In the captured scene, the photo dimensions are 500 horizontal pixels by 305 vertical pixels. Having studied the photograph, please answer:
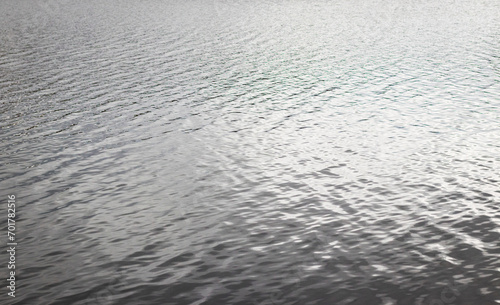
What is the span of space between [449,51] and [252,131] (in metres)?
41.6

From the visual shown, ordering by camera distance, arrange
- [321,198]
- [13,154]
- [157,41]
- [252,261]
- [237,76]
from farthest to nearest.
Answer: [157,41]
[237,76]
[13,154]
[321,198]
[252,261]

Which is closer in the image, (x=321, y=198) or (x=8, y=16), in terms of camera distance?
(x=321, y=198)

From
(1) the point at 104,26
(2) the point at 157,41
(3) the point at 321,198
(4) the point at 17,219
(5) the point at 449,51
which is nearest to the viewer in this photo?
(4) the point at 17,219

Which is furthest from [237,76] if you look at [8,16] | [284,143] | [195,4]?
[195,4]

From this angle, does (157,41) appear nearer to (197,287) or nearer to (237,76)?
(237,76)

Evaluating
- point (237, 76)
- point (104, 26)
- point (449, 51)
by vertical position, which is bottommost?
point (449, 51)

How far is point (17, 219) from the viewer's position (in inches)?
955

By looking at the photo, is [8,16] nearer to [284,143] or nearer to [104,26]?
[104,26]

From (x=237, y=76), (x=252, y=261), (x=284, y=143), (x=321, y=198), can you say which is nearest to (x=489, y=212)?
(x=321, y=198)

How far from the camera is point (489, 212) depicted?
24859 millimetres

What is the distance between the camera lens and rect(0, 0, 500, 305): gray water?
1966 cm

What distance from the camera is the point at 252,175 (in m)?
30.1

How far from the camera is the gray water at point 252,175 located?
64.5 feet

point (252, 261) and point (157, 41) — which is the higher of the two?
point (157, 41)
